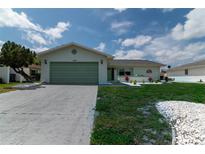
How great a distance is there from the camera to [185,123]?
5125mm

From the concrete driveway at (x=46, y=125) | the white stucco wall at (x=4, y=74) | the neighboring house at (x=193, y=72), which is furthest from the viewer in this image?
the neighboring house at (x=193, y=72)

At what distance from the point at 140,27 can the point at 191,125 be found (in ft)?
42.9

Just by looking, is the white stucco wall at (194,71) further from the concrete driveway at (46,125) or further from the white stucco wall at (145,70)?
the concrete driveway at (46,125)

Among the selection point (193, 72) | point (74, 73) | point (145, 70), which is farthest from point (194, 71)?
point (74, 73)

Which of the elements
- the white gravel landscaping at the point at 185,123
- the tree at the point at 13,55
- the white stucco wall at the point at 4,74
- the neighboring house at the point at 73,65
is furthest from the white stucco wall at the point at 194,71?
the white stucco wall at the point at 4,74

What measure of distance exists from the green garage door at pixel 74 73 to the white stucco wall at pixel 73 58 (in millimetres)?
401

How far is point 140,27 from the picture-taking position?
16641 millimetres

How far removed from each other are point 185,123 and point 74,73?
573 inches

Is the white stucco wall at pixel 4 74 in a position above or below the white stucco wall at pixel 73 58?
below

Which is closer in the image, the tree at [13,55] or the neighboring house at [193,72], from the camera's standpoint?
the tree at [13,55]

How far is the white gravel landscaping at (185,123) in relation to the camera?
13.5ft

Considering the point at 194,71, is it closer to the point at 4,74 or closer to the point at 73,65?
the point at 73,65

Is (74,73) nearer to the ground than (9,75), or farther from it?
farther from it
